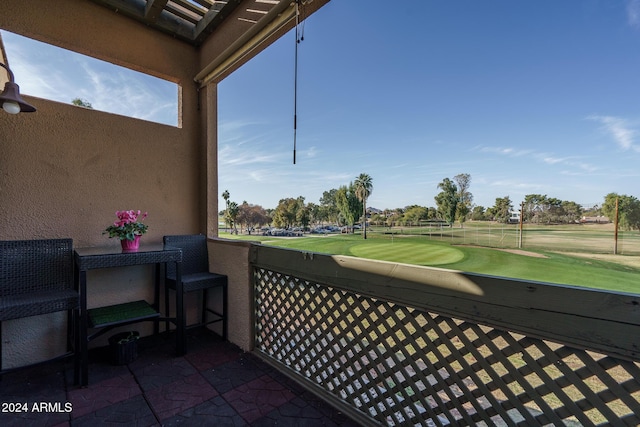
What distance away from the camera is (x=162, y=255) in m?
2.31

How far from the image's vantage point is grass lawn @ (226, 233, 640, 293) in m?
5.64

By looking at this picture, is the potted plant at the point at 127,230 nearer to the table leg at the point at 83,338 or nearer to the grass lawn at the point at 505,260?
the table leg at the point at 83,338

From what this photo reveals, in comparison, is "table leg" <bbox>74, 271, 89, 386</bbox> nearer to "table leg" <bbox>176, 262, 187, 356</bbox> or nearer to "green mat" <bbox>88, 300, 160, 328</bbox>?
"green mat" <bbox>88, 300, 160, 328</bbox>

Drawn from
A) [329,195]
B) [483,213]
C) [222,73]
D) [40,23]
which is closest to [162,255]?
[222,73]

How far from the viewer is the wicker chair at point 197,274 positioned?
254cm

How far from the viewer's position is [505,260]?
1033 cm

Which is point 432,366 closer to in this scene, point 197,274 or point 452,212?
point 197,274

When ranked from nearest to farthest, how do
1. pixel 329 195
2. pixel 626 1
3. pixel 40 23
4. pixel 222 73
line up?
pixel 40 23 < pixel 222 73 < pixel 626 1 < pixel 329 195

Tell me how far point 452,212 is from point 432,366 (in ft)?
18.9

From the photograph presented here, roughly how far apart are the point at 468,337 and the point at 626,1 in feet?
15.8

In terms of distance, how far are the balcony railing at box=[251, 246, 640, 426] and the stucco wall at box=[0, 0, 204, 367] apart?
1.74m

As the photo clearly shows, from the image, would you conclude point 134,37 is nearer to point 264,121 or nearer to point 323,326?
point 323,326

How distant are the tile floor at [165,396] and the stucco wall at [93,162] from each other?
1.81 ft

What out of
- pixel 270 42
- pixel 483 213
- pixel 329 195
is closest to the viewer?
pixel 270 42
